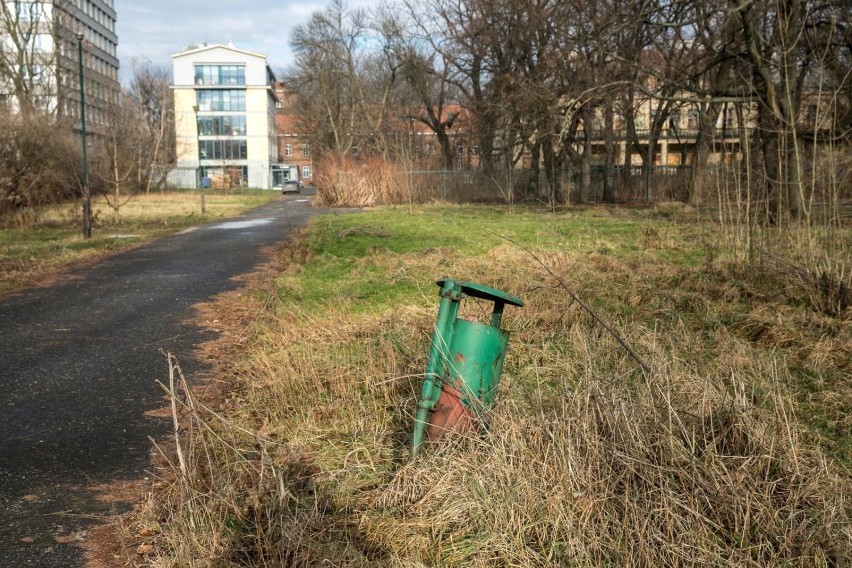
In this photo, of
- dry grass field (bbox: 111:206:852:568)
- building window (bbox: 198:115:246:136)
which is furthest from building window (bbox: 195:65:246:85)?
dry grass field (bbox: 111:206:852:568)

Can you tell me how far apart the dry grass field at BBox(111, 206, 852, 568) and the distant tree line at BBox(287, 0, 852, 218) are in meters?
3.97

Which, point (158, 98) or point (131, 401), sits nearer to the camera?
point (131, 401)

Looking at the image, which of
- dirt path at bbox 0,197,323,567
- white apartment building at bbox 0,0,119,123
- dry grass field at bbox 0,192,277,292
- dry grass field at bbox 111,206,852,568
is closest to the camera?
dry grass field at bbox 111,206,852,568

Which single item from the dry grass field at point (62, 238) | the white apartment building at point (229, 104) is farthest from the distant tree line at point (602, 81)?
the white apartment building at point (229, 104)

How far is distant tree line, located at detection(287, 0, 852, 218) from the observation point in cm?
1348

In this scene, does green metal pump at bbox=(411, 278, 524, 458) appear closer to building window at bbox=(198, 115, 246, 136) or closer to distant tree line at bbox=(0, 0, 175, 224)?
distant tree line at bbox=(0, 0, 175, 224)

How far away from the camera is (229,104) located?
82875 mm

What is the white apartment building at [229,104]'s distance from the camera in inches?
3223

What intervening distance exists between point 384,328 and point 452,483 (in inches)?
115

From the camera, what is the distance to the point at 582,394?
3.56m

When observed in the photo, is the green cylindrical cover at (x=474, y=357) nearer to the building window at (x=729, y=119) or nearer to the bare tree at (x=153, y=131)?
the building window at (x=729, y=119)

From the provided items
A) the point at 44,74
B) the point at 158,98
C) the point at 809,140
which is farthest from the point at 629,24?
the point at 158,98

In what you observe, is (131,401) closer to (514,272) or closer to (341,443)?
(341,443)

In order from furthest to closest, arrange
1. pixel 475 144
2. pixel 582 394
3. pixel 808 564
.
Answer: pixel 475 144, pixel 582 394, pixel 808 564
